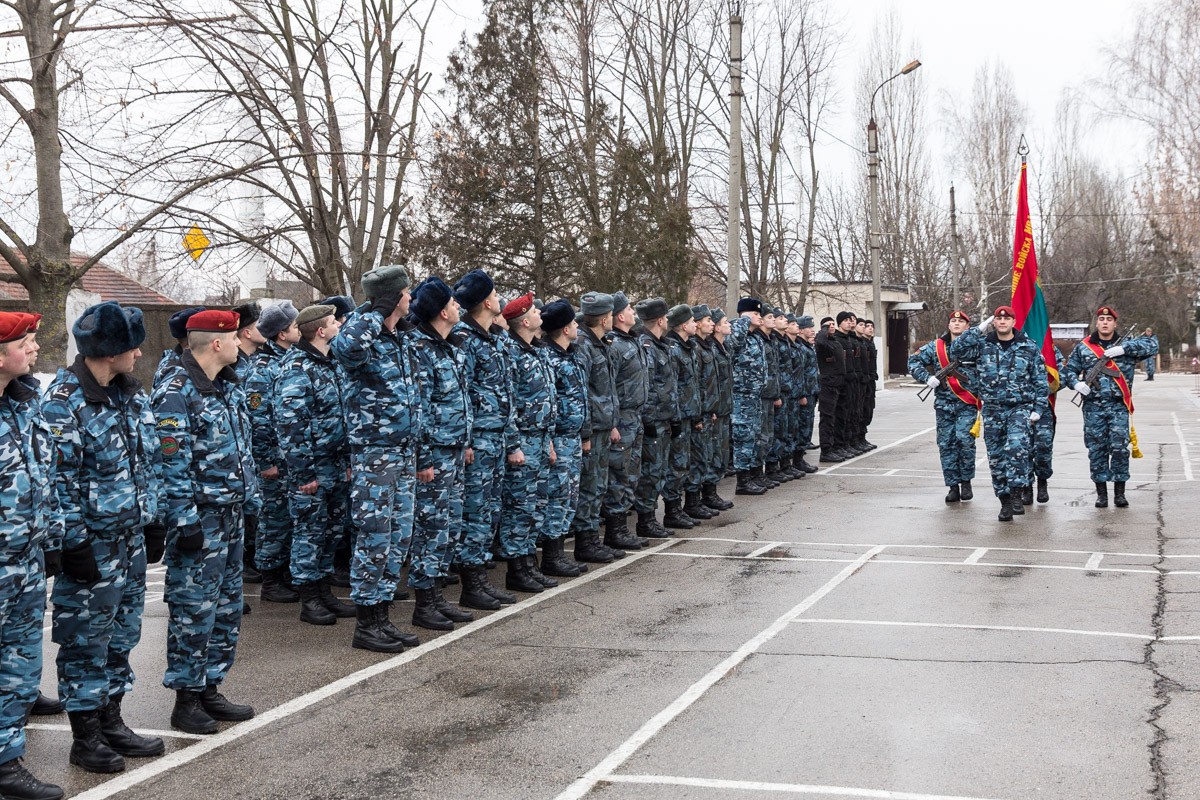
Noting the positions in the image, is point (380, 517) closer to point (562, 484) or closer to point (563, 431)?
point (562, 484)

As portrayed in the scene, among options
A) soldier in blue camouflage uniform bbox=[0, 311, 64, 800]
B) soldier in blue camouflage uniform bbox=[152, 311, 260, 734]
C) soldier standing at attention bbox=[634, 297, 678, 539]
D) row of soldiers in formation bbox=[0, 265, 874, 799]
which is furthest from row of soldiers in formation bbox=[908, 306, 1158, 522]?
soldier in blue camouflage uniform bbox=[0, 311, 64, 800]

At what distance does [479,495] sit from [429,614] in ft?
2.92

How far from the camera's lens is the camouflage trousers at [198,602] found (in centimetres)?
588

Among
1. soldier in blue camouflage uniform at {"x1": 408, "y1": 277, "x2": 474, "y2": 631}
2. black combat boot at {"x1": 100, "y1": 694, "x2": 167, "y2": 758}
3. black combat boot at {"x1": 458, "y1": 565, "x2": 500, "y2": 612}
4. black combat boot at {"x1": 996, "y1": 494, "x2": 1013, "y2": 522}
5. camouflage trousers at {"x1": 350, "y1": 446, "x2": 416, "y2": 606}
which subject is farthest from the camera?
black combat boot at {"x1": 996, "y1": 494, "x2": 1013, "y2": 522}

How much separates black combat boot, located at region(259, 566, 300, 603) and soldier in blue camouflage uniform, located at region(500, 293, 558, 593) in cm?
155

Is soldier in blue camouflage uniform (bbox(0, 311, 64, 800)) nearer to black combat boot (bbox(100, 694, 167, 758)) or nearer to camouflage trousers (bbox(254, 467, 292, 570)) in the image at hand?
black combat boot (bbox(100, 694, 167, 758))

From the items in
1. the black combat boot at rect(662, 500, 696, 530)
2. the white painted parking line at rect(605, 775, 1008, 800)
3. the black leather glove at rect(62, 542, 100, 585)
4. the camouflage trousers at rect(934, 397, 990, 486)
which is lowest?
the white painted parking line at rect(605, 775, 1008, 800)

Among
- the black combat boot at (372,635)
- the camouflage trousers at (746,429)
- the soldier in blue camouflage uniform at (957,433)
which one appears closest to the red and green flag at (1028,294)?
the soldier in blue camouflage uniform at (957,433)

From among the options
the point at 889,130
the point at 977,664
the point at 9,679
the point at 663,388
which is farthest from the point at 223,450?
the point at 889,130

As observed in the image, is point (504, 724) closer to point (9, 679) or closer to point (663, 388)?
point (9, 679)

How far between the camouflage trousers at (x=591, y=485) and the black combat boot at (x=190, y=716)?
4521 millimetres

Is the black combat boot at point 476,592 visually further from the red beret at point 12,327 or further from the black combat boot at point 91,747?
the red beret at point 12,327

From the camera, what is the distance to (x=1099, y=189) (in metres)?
72.4

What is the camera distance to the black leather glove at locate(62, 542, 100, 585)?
17.5 feet
